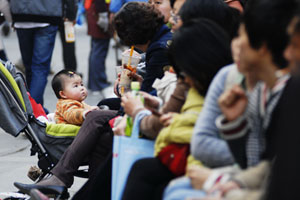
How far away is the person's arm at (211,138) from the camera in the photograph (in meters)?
2.42

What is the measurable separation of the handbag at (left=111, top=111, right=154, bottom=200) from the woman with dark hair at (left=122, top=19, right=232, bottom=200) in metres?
0.16

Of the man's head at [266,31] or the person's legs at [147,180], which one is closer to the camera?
the man's head at [266,31]

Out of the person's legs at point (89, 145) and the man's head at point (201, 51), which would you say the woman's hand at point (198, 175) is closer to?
the man's head at point (201, 51)

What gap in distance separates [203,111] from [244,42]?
362 mm

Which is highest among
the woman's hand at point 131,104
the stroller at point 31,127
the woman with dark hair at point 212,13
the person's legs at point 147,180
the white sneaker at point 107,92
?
the woman with dark hair at point 212,13

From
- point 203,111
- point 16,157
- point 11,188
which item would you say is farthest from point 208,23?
point 16,157

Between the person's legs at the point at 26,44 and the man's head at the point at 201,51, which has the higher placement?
the man's head at the point at 201,51

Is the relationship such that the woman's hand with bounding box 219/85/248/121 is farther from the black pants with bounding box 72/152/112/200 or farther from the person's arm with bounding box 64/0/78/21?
the person's arm with bounding box 64/0/78/21

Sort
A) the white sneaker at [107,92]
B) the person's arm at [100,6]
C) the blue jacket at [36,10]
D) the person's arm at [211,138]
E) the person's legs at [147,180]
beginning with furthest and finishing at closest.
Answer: the white sneaker at [107,92]
the person's arm at [100,6]
the blue jacket at [36,10]
the person's legs at [147,180]
the person's arm at [211,138]

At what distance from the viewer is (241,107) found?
87.7 inches

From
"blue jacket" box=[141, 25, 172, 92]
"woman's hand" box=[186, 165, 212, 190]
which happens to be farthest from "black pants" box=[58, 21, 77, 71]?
"woman's hand" box=[186, 165, 212, 190]

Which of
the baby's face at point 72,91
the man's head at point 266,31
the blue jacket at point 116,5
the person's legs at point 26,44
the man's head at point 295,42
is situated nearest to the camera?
the man's head at point 295,42

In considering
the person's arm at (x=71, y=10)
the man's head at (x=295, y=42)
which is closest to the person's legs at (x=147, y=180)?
the man's head at (x=295, y=42)

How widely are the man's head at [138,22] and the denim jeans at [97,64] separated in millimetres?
4536
